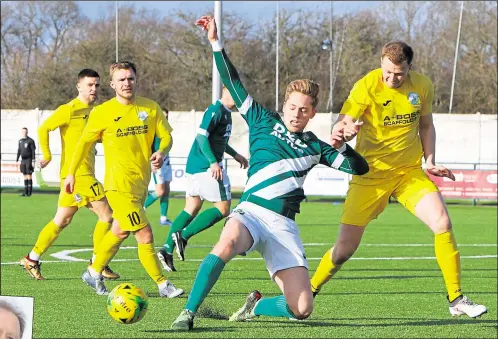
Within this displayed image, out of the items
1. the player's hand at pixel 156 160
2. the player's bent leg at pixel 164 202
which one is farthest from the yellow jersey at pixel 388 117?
the player's bent leg at pixel 164 202

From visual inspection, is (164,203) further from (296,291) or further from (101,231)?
(296,291)

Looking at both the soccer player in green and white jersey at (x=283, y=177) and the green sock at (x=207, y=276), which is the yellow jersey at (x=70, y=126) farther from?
the green sock at (x=207, y=276)

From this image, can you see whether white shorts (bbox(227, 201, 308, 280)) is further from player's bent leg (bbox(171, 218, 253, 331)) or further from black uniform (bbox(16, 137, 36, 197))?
black uniform (bbox(16, 137, 36, 197))

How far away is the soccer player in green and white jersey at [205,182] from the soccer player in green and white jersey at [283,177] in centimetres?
378

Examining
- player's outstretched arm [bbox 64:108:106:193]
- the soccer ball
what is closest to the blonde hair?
the soccer ball

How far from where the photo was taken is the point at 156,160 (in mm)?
9094

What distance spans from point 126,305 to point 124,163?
2663 millimetres

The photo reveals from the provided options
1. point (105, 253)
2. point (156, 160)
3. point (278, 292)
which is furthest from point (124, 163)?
point (278, 292)

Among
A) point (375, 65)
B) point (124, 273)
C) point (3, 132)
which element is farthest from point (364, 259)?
point (375, 65)

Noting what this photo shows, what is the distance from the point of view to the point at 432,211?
8.29m

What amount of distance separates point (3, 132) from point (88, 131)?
101ft

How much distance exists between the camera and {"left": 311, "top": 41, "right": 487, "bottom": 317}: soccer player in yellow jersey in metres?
8.22

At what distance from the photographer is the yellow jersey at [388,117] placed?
27.2 ft

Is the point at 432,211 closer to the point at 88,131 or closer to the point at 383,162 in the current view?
the point at 383,162
